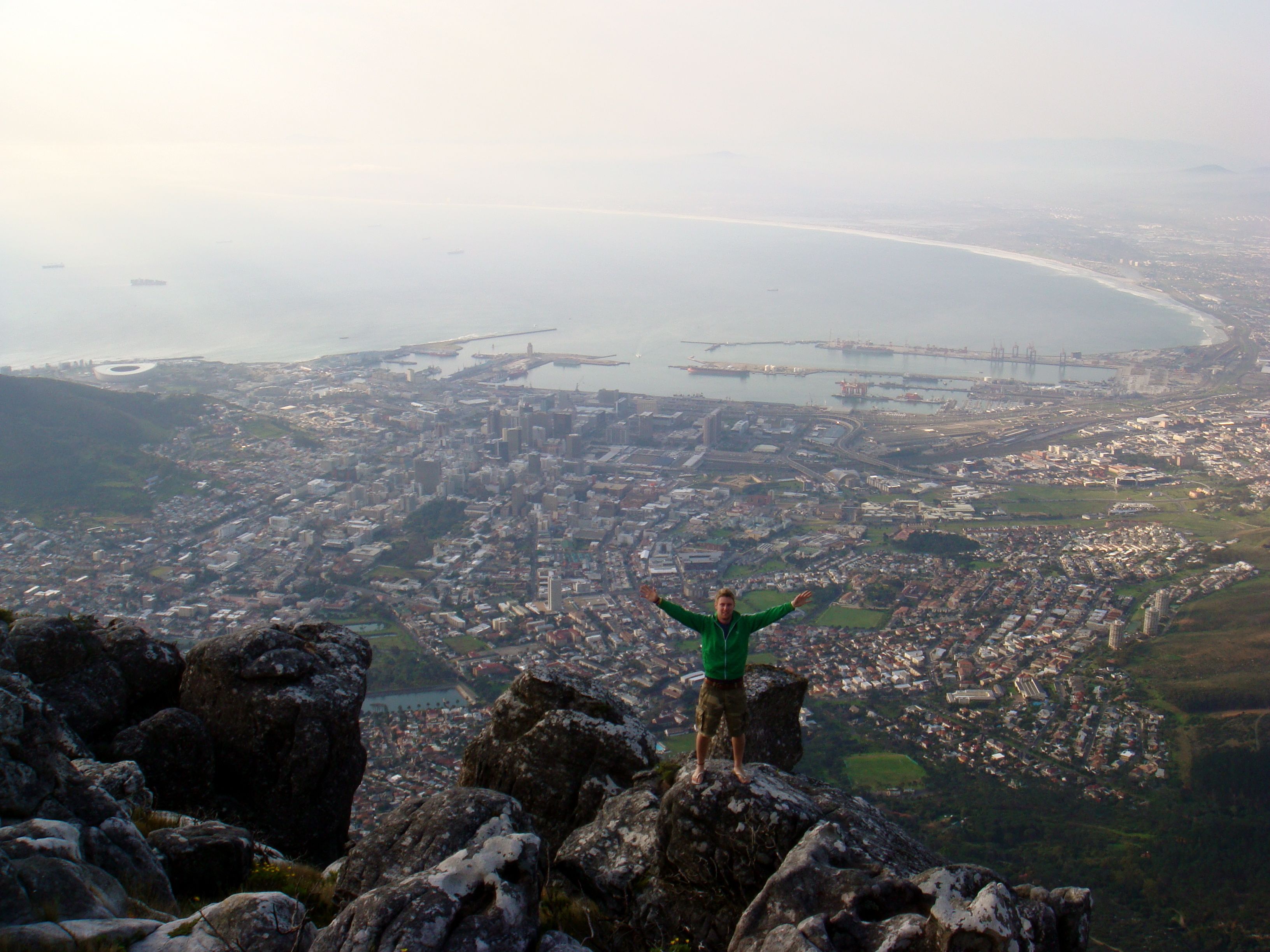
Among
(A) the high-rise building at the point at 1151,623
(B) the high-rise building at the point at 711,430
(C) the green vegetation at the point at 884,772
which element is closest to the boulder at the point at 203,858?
(C) the green vegetation at the point at 884,772

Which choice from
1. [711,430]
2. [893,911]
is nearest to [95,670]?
[893,911]

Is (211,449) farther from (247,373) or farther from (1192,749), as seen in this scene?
(1192,749)

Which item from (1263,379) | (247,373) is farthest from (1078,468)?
(247,373)

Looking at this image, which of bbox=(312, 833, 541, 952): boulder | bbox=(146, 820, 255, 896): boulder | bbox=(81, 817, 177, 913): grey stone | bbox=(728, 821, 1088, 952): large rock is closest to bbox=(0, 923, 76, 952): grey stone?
bbox=(81, 817, 177, 913): grey stone

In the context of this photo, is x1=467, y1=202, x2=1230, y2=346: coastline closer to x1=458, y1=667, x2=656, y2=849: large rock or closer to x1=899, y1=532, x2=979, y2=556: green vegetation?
→ x1=899, y1=532, x2=979, y2=556: green vegetation

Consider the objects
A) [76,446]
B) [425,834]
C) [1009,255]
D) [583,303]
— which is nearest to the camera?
[425,834]

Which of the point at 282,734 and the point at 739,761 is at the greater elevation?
the point at 739,761

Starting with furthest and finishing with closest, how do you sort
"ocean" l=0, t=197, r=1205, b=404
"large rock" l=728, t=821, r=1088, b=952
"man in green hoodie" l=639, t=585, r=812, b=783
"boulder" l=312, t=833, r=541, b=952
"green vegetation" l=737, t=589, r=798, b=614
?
"ocean" l=0, t=197, r=1205, b=404
"green vegetation" l=737, t=589, r=798, b=614
"man in green hoodie" l=639, t=585, r=812, b=783
"boulder" l=312, t=833, r=541, b=952
"large rock" l=728, t=821, r=1088, b=952

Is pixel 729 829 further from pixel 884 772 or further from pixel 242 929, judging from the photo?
pixel 884 772

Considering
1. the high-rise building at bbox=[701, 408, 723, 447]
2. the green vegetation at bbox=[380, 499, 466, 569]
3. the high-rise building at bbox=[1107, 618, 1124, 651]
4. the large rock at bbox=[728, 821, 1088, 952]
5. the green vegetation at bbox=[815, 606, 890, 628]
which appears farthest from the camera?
the high-rise building at bbox=[701, 408, 723, 447]
